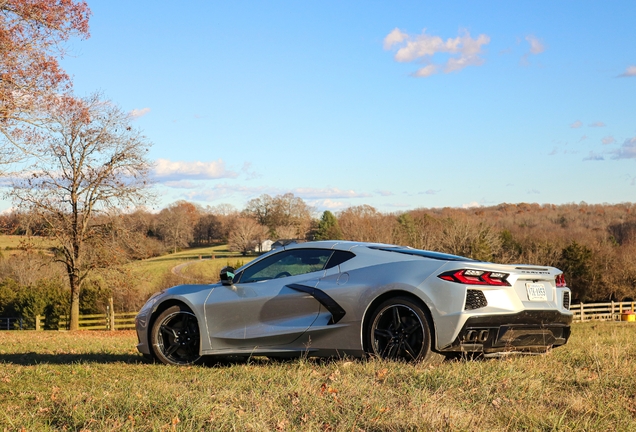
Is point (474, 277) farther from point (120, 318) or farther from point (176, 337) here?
point (120, 318)

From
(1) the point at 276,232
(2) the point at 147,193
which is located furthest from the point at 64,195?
(1) the point at 276,232

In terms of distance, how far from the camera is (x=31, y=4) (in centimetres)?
1755

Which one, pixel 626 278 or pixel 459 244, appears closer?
pixel 459 244

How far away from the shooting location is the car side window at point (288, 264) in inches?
302

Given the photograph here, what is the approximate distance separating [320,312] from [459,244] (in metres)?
55.1

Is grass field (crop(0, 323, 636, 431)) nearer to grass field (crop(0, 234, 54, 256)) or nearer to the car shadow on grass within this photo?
the car shadow on grass

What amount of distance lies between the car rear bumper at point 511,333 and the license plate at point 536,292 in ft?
0.48

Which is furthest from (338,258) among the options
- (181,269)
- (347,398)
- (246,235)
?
(246,235)

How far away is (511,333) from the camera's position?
6.80 m

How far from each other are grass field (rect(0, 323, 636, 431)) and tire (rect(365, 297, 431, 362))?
0.28 meters

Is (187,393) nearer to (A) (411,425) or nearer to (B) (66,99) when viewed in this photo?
(A) (411,425)

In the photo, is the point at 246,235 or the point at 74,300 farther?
the point at 246,235

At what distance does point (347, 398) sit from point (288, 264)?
9.93ft

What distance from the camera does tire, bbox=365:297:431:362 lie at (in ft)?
21.9
